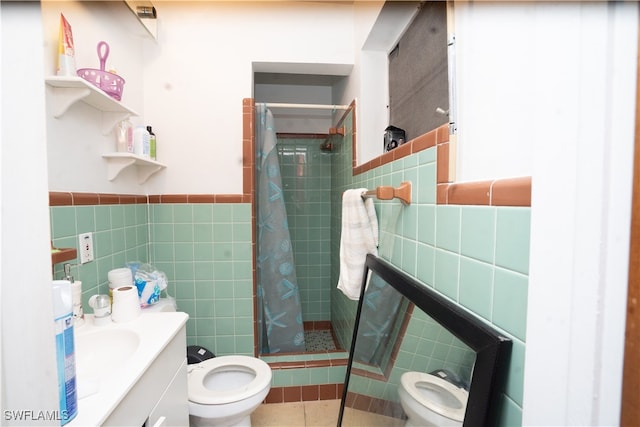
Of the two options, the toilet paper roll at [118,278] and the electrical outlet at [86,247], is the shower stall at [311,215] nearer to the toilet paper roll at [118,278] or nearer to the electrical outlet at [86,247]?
the toilet paper roll at [118,278]

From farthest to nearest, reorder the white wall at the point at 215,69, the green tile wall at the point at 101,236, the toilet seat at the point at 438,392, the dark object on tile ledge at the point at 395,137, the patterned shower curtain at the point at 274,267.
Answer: the patterned shower curtain at the point at 274,267 → the white wall at the point at 215,69 → the dark object on tile ledge at the point at 395,137 → the green tile wall at the point at 101,236 → the toilet seat at the point at 438,392

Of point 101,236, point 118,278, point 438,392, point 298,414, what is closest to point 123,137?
point 101,236

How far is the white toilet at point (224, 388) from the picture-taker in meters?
1.21

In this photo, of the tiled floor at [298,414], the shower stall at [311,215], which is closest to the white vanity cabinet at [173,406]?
the tiled floor at [298,414]

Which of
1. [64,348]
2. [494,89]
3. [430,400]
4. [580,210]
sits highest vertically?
[494,89]

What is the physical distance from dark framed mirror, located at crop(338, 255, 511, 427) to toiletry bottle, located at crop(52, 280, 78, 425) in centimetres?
77

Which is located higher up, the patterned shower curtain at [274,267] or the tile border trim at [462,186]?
the tile border trim at [462,186]

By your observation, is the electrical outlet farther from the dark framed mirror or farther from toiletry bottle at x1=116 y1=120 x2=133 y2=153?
the dark framed mirror

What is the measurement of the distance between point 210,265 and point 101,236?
623mm

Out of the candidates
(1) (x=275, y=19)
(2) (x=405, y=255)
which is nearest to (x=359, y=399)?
(2) (x=405, y=255)

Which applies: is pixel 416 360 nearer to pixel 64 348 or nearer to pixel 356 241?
pixel 356 241

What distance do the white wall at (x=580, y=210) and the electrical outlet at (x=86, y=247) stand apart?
1456mm

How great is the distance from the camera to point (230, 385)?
57.9 inches

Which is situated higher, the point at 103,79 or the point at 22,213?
the point at 103,79
